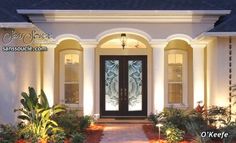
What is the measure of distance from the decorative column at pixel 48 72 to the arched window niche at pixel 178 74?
16.7ft

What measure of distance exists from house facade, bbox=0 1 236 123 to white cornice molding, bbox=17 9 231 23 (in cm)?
4

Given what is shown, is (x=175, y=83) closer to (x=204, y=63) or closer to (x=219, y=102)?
(x=204, y=63)

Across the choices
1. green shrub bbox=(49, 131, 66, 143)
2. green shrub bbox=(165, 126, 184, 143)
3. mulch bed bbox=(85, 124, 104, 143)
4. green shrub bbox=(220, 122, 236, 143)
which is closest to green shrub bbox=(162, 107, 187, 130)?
green shrub bbox=(165, 126, 184, 143)

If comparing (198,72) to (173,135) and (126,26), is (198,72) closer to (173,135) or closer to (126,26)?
(126,26)

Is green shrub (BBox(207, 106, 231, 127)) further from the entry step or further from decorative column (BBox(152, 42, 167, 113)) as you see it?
the entry step

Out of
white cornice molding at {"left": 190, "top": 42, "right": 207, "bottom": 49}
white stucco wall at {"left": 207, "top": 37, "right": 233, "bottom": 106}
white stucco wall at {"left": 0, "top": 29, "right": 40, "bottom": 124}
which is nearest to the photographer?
white stucco wall at {"left": 0, "top": 29, "right": 40, "bottom": 124}

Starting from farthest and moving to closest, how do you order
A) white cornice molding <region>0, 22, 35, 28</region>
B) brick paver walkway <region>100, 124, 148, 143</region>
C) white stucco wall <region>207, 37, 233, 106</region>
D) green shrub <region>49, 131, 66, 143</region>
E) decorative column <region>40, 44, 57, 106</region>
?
decorative column <region>40, 44, 57, 106</region> → white stucco wall <region>207, 37, 233, 106</region> → white cornice molding <region>0, 22, 35, 28</region> → brick paver walkway <region>100, 124, 148, 143</region> → green shrub <region>49, 131, 66, 143</region>

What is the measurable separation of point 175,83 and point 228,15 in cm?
411

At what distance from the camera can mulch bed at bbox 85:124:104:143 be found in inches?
563

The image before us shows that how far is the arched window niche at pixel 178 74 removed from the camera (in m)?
20.8

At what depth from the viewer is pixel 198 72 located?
18.5 metres

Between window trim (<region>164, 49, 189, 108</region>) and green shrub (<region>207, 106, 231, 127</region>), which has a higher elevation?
window trim (<region>164, 49, 189, 108</region>)

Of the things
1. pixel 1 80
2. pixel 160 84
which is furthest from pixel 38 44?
pixel 160 84

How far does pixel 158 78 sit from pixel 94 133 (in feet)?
12.5
